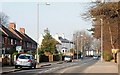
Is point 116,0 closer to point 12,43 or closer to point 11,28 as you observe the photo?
point 12,43

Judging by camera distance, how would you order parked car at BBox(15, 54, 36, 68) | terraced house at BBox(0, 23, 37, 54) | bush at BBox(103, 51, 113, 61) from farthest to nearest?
bush at BBox(103, 51, 113, 61)
terraced house at BBox(0, 23, 37, 54)
parked car at BBox(15, 54, 36, 68)

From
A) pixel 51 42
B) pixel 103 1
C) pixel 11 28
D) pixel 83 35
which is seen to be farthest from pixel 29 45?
pixel 103 1

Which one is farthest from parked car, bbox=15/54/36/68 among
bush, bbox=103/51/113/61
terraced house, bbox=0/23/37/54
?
bush, bbox=103/51/113/61

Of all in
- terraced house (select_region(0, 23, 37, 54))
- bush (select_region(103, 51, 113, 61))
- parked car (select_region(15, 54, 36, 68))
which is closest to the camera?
parked car (select_region(15, 54, 36, 68))

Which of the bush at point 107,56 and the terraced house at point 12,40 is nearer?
the terraced house at point 12,40

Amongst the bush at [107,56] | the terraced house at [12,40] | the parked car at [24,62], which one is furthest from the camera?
the bush at [107,56]

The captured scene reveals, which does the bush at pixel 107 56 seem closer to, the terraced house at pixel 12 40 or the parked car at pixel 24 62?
the terraced house at pixel 12 40

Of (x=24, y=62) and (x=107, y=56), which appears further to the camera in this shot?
(x=107, y=56)

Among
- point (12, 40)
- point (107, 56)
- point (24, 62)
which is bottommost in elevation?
point (24, 62)

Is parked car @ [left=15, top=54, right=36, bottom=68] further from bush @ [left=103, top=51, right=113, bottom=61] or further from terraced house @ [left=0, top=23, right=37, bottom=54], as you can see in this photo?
bush @ [left=103, top=51, right=113, bottom=61]

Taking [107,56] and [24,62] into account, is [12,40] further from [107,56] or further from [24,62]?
[24,62]

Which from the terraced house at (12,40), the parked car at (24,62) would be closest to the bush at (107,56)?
the terraced house at (12,40)

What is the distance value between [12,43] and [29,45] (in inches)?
873

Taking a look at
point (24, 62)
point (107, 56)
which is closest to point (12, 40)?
point (107, 56)
